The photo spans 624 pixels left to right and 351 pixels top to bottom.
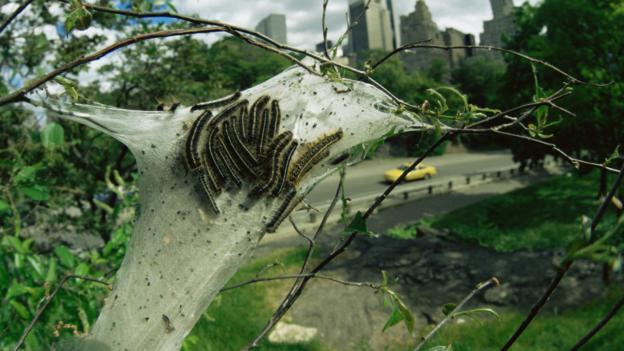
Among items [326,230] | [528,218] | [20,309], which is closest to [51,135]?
[20,309]

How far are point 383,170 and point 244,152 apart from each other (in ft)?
99.8

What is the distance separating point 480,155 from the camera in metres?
40.0

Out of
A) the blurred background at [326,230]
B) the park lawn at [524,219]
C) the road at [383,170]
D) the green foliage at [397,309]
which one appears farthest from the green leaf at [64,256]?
the road at [383,170]

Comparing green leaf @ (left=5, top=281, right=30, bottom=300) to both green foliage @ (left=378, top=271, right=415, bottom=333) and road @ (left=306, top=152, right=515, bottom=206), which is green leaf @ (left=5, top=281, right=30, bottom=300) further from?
road @ (left=306, top=152, right=515, bottom=206)

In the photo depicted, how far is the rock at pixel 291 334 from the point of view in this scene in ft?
22.3

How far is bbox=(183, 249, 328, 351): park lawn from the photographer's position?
653cm

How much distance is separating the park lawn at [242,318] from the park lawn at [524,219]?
17.6 feet

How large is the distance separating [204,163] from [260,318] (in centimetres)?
690

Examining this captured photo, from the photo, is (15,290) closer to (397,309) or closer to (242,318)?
(397,309)

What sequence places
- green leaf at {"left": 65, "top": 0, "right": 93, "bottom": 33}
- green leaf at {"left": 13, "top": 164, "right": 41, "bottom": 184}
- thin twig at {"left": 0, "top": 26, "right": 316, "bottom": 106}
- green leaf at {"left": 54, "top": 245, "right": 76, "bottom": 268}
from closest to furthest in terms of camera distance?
thin twig at {"left": 0, "top": 26, "right": 316, "bottom": 106}, green leaf at {"left": 65, "top": 0, "right": 93, "bottom": 33}, green leaf at {"left": 13, "top": 164, "right": 41, "bottom": 184}, green leaf at {"left": 54, "top": 245, "right": 76, "bottom": 268}

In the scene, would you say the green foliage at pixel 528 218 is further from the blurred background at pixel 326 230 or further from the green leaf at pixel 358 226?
the green leaf at pixel 358 226

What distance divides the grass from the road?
1101 cm

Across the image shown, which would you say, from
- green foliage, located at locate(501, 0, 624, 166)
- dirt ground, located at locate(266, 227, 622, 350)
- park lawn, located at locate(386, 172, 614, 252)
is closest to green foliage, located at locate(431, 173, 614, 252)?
park lawn, located at locate(386, 172, 614, 252)

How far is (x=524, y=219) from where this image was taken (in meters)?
13.9
